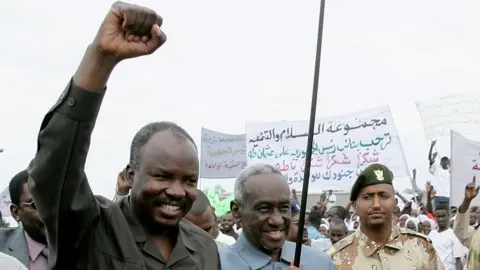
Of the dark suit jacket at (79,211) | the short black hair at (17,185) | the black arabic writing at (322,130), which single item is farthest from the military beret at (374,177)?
the black arabic writing at (322,130)

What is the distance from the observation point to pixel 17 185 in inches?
167

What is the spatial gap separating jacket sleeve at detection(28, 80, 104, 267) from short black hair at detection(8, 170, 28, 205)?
93.1 inches

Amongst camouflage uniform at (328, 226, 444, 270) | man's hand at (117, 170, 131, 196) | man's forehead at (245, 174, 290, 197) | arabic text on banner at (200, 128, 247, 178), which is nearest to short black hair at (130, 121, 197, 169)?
man's hand at (117, 170, 131, 196)

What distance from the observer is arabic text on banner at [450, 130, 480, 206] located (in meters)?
9.24

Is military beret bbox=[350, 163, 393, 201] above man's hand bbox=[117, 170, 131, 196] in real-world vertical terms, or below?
above

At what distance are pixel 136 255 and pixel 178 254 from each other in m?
0.15

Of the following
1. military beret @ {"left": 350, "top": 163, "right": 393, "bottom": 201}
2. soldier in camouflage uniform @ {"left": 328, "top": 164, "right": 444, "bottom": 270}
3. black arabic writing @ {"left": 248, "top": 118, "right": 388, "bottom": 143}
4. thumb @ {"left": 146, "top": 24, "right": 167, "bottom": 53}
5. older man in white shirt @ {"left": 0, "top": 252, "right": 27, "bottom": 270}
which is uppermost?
black arabic writing @ {"left": 248, "top": 118, "right": 388, "bottom": 143}

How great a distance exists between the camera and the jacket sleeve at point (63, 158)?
186cm

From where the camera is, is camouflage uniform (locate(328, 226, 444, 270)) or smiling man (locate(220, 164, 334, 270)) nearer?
smiling man (locate(220, 164, 334, 270))

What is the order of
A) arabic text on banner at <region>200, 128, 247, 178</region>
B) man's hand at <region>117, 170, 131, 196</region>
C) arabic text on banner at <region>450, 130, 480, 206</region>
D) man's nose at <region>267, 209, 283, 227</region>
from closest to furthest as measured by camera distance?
man's hand at <region>117, 170, 131, 196</region> → man's nose at <region>267, 209, 283, 227</region> → arabic text on banner at <region>450, 130, 480, 206</region> → arabic text on banner at <region>200, 128, 247, 178</region>

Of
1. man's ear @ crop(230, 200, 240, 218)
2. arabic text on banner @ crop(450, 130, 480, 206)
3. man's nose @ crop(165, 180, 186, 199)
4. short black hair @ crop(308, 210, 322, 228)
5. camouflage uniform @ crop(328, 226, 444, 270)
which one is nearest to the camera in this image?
man's nose @ crop(165, 180, 186, 199)

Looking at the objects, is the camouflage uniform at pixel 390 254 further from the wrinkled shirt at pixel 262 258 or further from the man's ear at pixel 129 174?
the man's ear at pixel 129 174

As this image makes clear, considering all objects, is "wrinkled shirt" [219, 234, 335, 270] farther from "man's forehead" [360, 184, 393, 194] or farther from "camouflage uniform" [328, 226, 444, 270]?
"man's forehead" [360, 184, 393, 194]

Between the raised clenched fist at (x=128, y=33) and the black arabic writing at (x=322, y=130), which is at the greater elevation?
the black arabic writing at (x=322, y=130)
